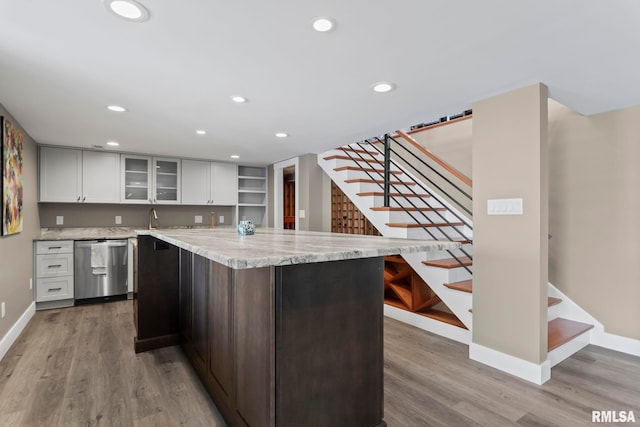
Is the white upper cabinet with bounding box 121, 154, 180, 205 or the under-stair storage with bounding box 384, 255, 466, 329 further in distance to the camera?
the white upper cabinet with bounding box 121, 154, 180, 205

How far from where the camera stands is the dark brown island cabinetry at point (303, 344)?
4.34ft

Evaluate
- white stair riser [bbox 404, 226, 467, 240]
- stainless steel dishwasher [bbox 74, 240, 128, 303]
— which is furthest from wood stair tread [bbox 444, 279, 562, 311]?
stainless steel dishwasher [bbox 74, 240, 128, 303]

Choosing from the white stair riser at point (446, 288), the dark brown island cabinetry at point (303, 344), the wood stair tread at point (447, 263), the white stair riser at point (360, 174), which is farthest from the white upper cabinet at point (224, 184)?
the dark brown island cabinetry at point (303, 344)

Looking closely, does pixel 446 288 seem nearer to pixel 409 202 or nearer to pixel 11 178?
pixel 409 202

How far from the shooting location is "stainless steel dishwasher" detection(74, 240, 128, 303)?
4234mm

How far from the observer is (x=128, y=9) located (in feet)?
5.04

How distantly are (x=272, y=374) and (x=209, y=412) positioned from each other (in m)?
0.92

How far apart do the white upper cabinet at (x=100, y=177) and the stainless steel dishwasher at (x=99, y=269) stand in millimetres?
755

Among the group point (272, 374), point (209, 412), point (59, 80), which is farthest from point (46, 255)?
point (272, 374)

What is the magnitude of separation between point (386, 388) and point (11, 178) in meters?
3.62

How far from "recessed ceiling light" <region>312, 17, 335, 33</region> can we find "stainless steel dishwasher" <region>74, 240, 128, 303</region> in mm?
4025

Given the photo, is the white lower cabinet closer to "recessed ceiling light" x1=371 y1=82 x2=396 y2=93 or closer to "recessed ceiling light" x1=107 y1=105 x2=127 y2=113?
"recessed ceiling light" x1=107 y1=105 x2=127 y2=113

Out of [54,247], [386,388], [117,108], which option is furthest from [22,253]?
[386,388]

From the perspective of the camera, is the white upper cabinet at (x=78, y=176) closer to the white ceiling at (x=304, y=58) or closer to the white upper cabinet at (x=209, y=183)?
the white upper cabinet at (x=209, y=183)
